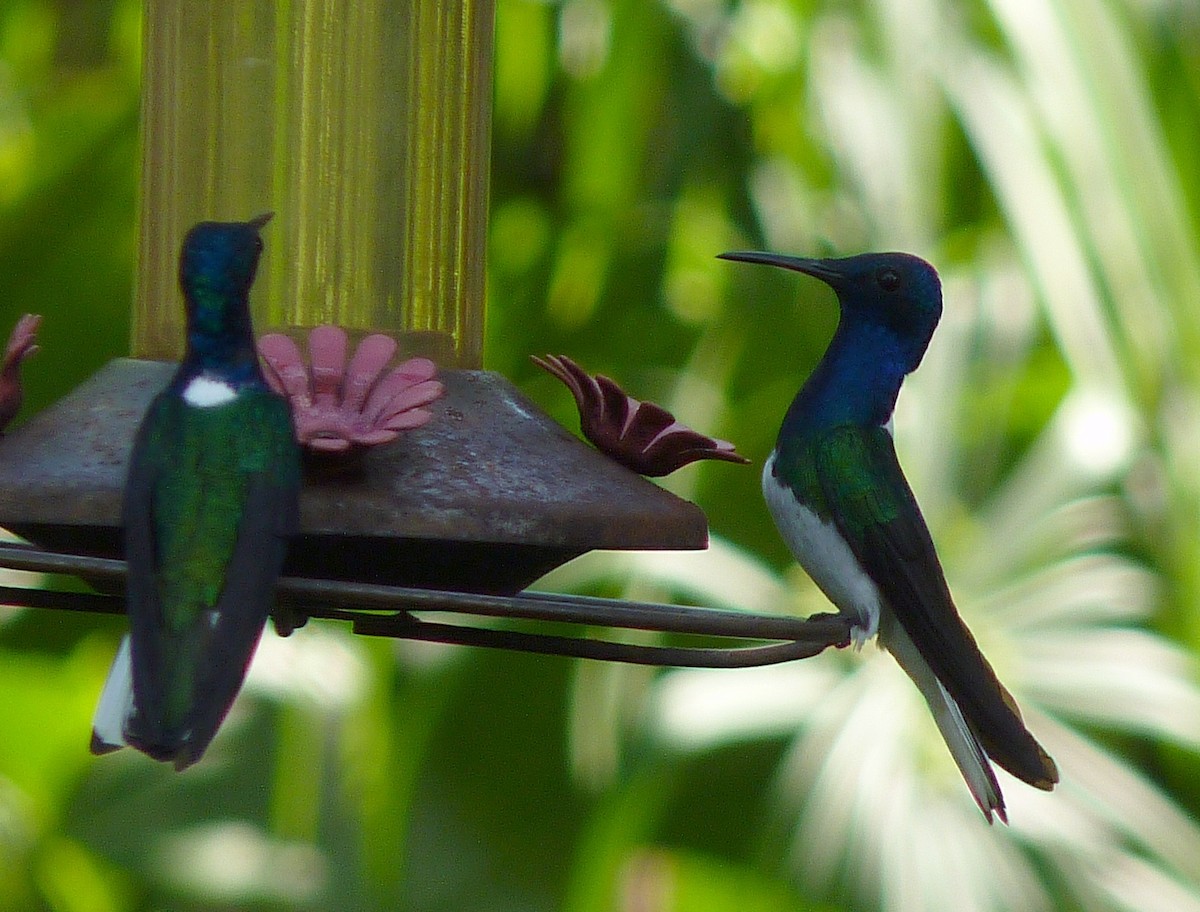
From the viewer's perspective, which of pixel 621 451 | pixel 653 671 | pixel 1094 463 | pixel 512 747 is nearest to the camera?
pixel 621 451

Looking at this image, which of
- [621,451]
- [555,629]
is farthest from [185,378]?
[555,629]

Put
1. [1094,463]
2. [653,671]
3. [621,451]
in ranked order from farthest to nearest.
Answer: [653,671] → [1094,463] → [621,451]

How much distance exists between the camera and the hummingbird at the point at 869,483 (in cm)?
239

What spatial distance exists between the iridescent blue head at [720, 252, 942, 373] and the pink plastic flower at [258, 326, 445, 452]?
0.72m

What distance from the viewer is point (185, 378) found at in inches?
70.3

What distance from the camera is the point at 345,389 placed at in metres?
1.92

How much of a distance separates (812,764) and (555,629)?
3.44 feet

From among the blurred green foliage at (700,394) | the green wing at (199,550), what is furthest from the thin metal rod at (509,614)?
the blurred green foliage at (700,394)

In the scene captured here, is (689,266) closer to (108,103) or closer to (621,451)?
(108,103)

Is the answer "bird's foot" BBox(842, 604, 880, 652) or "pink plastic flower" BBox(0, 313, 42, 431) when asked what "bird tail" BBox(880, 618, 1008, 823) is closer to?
"bird's foot" BBox(842, 604, 880, 652)

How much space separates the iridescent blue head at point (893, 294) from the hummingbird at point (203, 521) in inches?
36.9

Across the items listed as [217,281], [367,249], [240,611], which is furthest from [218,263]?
[367,249]

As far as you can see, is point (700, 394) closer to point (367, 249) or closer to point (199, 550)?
point (367, 249)

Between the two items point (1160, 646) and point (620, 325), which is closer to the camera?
point (1160, 646)
